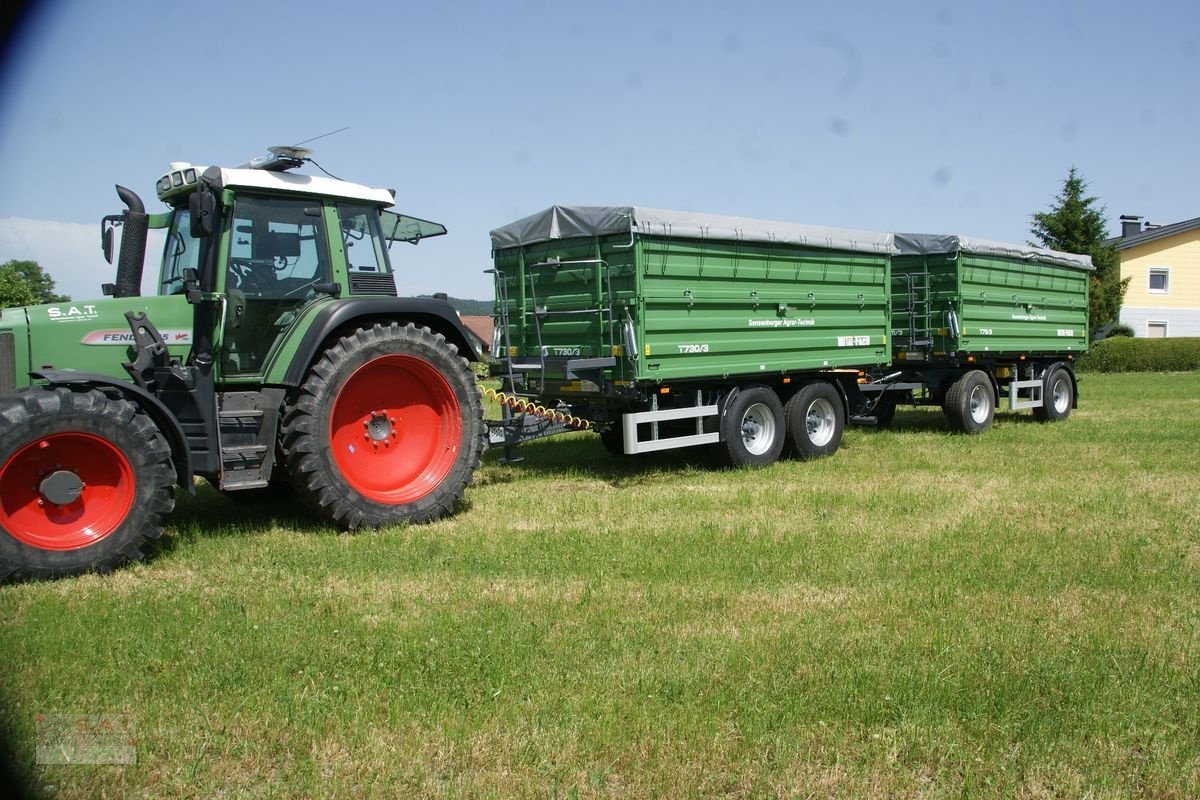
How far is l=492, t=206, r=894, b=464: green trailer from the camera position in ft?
29.6

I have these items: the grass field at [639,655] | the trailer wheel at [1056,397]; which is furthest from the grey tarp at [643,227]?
the trailer wheel at [1056,397]

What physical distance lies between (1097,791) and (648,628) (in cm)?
205

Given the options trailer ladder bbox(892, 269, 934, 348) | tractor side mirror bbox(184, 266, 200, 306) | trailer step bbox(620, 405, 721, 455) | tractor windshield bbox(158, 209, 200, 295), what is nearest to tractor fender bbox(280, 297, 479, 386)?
tractor side mirror bbox(184, 266, 200, 306)

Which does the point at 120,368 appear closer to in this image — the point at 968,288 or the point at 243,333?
the point at 243,333

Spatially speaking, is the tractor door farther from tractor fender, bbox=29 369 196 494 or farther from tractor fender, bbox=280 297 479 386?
tractor fender, bbox=29 369 196 494

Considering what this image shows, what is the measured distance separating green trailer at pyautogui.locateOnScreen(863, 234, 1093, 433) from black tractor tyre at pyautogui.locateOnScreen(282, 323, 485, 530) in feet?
22.8

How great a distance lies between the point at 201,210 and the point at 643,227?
4068 mm

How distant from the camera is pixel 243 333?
6668mm

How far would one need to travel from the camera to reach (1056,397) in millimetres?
15789

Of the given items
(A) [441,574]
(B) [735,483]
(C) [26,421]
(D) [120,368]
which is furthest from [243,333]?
(B) [735,483]

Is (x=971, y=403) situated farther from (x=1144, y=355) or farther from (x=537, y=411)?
(x=1144, y=355)

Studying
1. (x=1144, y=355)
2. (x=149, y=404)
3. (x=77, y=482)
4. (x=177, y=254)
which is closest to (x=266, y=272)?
(x=177, y=254)

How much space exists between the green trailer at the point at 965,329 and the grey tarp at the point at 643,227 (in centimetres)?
302

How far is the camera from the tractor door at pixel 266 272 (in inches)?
259
